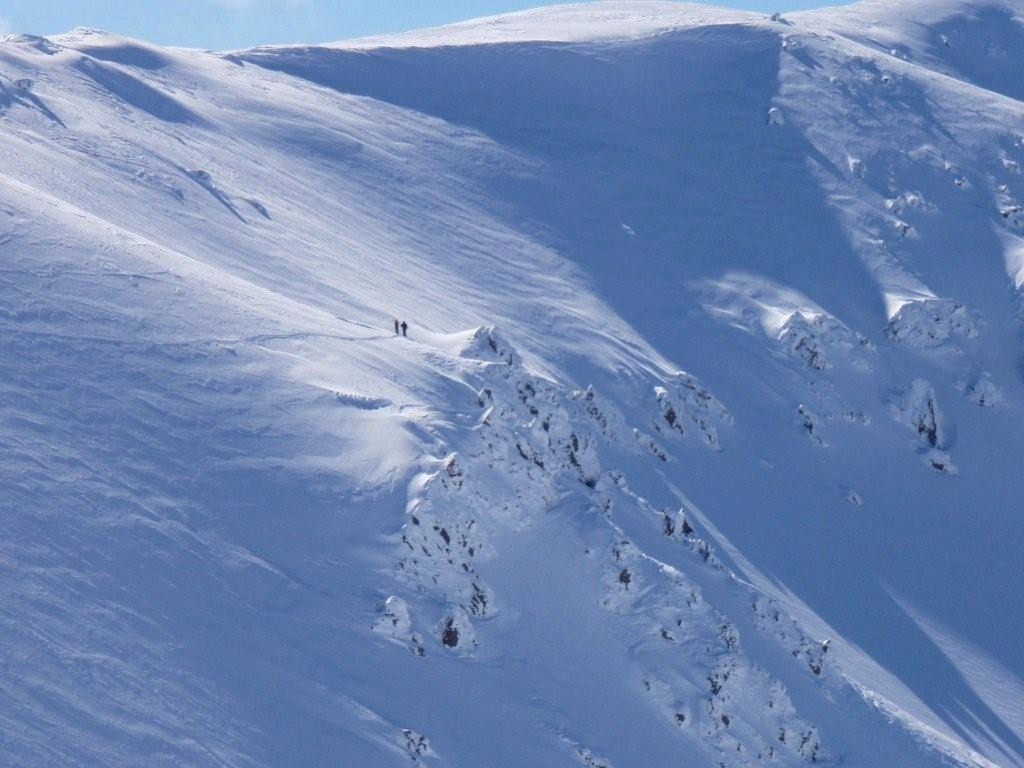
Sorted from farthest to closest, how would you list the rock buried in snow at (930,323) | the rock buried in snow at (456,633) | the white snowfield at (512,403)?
the rock buried in snow at (930,323) < the rock buried in snow at (456,633) < the white snowfield at (512,403)

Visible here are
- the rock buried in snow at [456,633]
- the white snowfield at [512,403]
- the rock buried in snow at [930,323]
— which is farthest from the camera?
the rock buried in snow at [930,323]

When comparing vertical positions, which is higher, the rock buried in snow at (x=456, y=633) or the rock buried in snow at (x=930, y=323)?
the rock buried in snow at (x=456, y=633)

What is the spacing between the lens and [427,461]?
2197 cm

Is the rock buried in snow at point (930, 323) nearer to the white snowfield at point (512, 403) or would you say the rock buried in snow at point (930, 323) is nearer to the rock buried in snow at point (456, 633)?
the white snowfield at point (512, 403)

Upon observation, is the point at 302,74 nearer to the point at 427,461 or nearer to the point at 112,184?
the point at 112,184

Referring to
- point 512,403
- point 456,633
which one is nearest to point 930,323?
point 512,403

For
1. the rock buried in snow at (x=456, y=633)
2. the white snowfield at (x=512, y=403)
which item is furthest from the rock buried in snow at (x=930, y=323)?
the rock buried in snow at (x=456, y=633)

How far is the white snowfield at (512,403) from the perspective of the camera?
726 inches

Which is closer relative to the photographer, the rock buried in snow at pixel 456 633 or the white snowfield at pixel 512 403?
the white snowfield at pixel 512 403

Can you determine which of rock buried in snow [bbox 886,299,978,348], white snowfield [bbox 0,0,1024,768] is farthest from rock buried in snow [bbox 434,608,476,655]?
rock buried in snow [bbox 886,299,978,348]

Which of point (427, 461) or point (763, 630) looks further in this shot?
point (763, 630)

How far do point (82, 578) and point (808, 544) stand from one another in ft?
69.6

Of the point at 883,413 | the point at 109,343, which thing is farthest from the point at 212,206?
the point at 883,413

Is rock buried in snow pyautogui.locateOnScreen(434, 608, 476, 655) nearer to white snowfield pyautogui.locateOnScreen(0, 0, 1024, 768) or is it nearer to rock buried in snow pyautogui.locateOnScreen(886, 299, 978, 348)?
white snowfield pyautogui.locateOnScreen(0, 0, 1024, 768)
